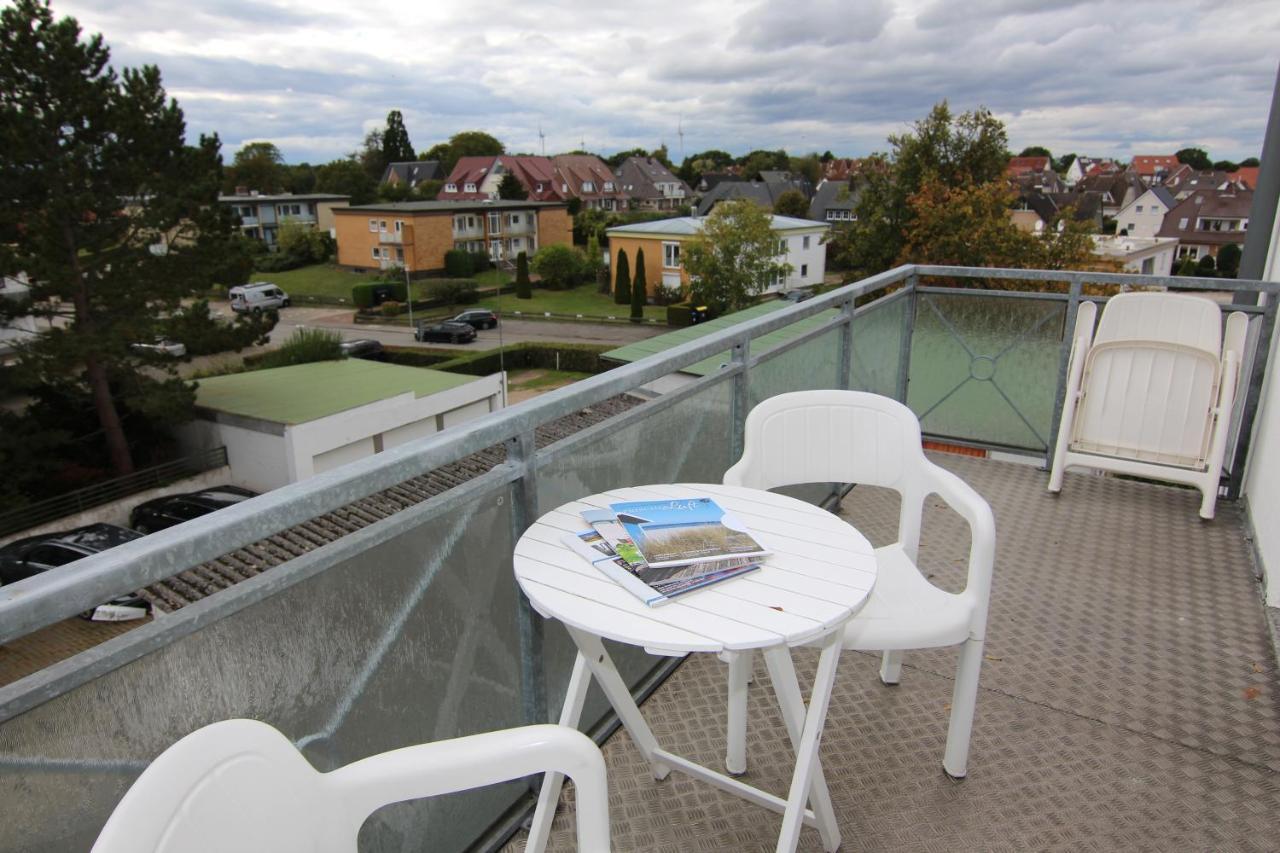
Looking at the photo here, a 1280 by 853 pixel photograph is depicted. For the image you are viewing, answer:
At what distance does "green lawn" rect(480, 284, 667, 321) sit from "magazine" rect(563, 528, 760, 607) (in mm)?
39981

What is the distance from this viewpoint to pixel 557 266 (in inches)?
1907

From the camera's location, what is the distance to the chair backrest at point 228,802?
817 millimetres

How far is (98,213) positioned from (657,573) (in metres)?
22.4

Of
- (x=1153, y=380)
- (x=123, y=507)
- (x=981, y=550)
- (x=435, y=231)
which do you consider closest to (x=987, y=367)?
(x=1153, y=380)

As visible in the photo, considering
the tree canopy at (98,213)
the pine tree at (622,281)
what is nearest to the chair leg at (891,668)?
the tree canopy at (98,213)

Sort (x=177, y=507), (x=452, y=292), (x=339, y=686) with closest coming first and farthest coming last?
(x=339, y=686), (x=177, y=507), (x=452, y=292)

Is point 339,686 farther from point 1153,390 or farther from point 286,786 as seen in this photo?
point 1153,390

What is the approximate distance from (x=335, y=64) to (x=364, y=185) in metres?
48.2

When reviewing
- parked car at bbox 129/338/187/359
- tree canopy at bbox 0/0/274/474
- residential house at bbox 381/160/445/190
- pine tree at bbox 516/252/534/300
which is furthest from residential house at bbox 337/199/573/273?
parked car at bbox 129/338/187/359

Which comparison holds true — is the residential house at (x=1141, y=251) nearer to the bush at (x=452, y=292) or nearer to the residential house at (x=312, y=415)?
the residential house at (x=312, y=415)

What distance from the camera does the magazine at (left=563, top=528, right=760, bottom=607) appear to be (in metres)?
1.49

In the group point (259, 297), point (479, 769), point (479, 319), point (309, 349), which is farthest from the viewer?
point (259, 297)

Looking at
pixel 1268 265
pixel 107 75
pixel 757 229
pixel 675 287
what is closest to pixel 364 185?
pixel 675 287

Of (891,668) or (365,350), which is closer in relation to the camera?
(891,668)
